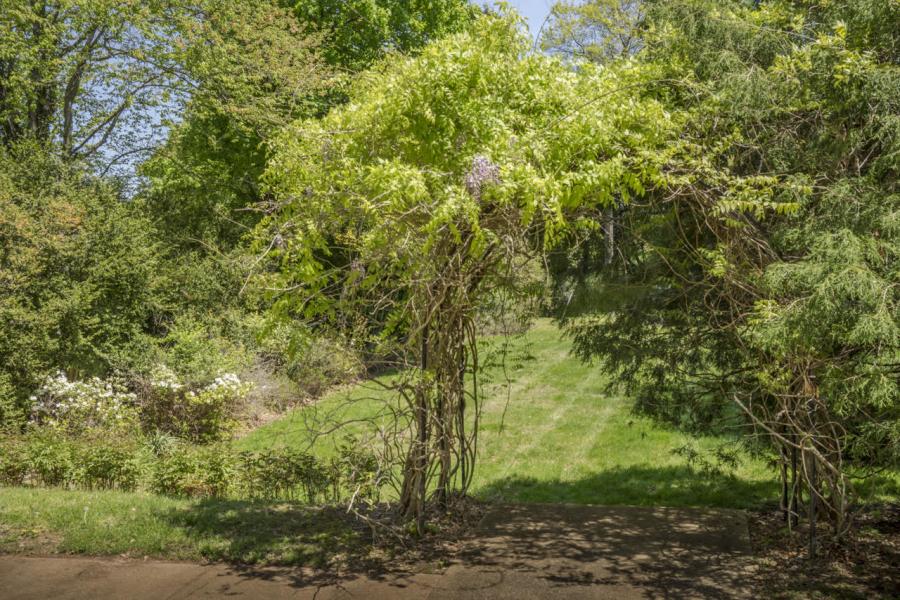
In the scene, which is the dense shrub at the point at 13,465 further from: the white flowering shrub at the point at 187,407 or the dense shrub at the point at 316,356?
the dense shrub at the point at 316,356

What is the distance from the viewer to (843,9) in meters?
5.40

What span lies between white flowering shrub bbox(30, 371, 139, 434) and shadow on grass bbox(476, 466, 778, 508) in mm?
5260

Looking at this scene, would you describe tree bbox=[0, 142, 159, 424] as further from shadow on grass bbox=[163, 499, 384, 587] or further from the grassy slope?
shadow on grass bbox=[163, 499, 384, 587]

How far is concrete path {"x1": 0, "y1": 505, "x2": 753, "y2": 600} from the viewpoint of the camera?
16.1ft

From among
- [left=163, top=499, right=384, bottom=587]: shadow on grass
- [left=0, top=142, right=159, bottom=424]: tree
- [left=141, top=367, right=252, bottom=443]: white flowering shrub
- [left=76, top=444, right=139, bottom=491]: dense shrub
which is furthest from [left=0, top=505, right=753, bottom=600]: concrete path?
[left=141, top=367, right=252, bottom=443]: white flowering shrub

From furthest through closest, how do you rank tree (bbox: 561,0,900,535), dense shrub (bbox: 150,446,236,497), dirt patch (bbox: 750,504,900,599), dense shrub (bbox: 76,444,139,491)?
dense shrub (bbox: 76,444,139,491), dense shrub (bbox: 150,446,236,497), dirt patch (bbox: 750,504,900,599), tree (bbox: 561,0,900,535)

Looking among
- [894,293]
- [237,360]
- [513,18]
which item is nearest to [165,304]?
[237,360]

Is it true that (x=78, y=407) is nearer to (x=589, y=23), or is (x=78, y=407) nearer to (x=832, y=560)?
(x=832, y=560)

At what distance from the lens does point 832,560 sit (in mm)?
5336

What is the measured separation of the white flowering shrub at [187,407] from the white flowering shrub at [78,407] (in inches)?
24.3

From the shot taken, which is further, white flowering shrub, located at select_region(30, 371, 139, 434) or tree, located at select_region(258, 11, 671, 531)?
white flowering shrub, located at select_region(30, 371, 139, 434)

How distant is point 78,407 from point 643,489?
719 centimetres

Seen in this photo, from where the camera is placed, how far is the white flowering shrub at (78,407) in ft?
32.6

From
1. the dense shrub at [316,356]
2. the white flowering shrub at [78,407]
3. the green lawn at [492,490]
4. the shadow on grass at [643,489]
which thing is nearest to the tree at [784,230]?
the green lawn at [492,490]
